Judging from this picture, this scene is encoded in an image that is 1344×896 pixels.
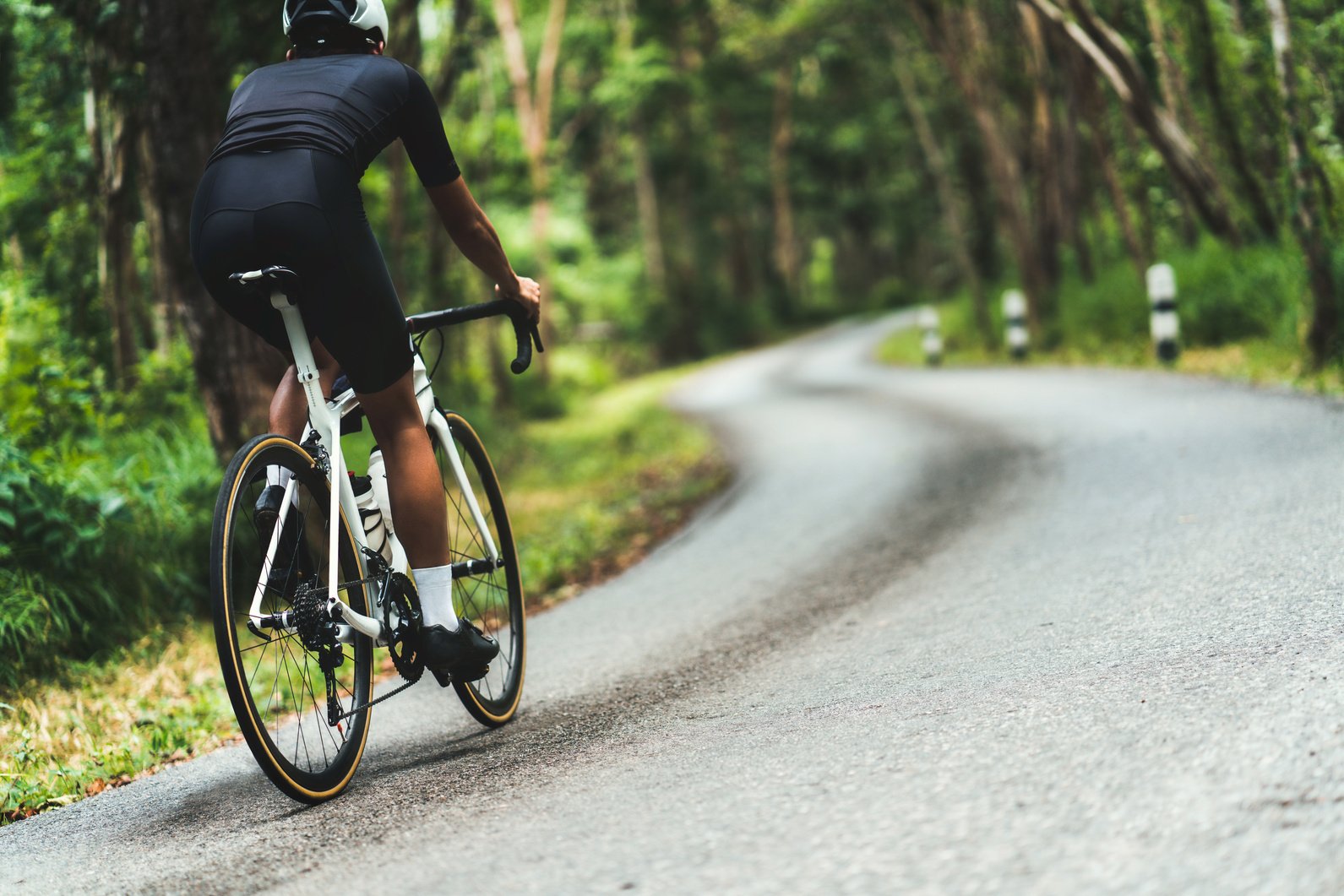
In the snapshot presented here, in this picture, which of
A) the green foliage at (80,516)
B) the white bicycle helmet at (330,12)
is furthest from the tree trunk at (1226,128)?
the white bicycle helmet at (330,12)

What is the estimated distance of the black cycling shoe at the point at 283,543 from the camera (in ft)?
10.3

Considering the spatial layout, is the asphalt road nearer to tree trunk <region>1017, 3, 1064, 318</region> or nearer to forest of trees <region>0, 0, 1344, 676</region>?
forest of trees <region>0, 0, 1344, 676</region>

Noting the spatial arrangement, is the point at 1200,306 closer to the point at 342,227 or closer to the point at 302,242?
the point at 342,227

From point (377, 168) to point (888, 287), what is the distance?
40335 millimetres

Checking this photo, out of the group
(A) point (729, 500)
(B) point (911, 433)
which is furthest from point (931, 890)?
(B) point (911, 433)

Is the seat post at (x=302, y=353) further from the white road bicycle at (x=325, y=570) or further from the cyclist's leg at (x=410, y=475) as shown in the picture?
the cyclist's leg at (x=410, y=475)

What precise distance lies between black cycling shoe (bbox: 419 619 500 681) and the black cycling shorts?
2.67 feet

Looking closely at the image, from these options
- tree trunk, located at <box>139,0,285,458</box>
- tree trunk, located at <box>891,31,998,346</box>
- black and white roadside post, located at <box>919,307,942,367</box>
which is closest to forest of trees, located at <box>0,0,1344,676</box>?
tree trunk, located at <box>139,0,285,458</box>

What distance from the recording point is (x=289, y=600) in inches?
124

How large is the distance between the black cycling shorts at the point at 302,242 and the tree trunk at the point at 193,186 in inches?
141

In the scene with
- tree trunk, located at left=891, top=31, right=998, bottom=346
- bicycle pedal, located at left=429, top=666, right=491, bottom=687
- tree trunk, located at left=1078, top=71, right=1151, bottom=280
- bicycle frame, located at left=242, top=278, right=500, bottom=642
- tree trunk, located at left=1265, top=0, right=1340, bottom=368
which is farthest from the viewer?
tree trunk, located at left=891, top=31, right=998, bottom=346

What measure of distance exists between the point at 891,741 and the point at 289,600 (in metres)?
1.59

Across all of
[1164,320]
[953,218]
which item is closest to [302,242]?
[1164,320]

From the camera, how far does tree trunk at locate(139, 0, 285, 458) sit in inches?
261
